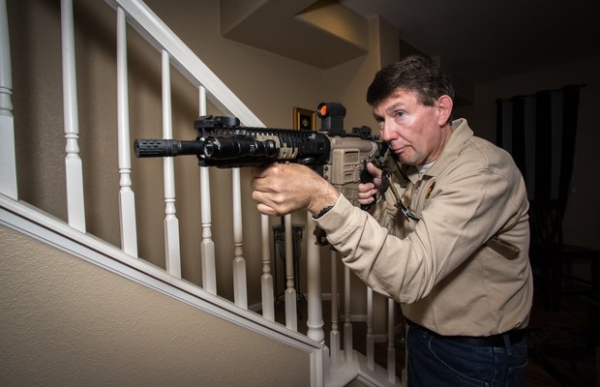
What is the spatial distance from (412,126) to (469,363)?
773 mm

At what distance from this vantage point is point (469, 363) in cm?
92

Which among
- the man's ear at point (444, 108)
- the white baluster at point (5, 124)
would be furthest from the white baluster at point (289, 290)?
the white baluster at point (5, 124)

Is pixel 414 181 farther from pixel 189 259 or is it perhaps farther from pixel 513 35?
pixel 513 35

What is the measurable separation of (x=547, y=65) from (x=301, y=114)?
360 cm

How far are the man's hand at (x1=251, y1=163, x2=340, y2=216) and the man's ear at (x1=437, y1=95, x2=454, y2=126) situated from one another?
52cm

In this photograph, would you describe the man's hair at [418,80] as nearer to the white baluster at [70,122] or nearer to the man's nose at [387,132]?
the man's nose at [387,132]

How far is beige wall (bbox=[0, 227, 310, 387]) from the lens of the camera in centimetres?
69

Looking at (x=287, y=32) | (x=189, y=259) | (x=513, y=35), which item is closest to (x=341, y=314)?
(x=189, y=259)

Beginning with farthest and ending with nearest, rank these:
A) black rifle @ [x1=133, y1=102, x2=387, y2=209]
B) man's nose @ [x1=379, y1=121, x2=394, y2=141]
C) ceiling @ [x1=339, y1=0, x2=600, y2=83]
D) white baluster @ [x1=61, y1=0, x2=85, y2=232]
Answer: ceiling @ [x1=339, y1=0, x2=600, y2=83]
man's nose @ [x1=379, y1=121, x2=394, y2=141]
white baluster @ [x1=61, y1=0, x2=85, y2=232]
black rifle @ [x1=133, y1=102, x2=387, y2=209]

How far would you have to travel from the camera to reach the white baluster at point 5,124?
26.2 inches

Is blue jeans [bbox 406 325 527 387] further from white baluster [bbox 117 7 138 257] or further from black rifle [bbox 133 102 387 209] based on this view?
white baluster [bbox 117 7 138 257]

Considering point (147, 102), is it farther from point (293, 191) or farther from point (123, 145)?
point (293, 191)

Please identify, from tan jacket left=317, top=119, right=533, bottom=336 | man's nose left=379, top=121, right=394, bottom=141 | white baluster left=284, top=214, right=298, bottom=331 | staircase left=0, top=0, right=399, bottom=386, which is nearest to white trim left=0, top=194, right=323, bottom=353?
staircase left=0, top=0, right=399, bottom=386

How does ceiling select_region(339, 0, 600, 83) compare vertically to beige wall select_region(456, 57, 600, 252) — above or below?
above
